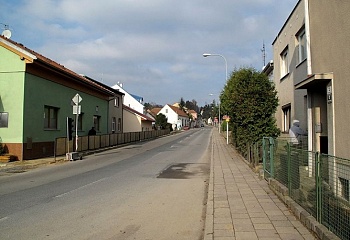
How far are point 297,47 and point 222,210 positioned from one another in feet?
34.8

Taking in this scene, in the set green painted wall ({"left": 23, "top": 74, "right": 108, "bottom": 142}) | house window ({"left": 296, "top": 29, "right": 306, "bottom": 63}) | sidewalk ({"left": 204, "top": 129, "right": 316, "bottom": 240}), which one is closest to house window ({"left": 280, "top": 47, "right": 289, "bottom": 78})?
house window ({"left": 296, "top": 29, "right": 306, "bottom": 63})

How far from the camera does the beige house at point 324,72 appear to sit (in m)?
7.99

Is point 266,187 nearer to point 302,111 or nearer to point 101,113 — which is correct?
point 302,111

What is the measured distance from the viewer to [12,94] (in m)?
18.2

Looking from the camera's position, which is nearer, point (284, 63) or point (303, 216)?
point (303, 216)

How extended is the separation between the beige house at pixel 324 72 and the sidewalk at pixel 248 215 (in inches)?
87.7

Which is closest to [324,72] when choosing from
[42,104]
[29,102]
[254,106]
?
[254,106]

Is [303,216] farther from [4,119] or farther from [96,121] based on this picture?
[96,121]

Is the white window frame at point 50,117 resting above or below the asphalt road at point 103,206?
above

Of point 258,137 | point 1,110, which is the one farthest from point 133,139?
point 258,137

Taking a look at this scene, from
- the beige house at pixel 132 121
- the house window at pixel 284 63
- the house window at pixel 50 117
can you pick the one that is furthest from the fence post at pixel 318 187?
the beige house at pixel 132 121

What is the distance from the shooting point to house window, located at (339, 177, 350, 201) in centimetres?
453

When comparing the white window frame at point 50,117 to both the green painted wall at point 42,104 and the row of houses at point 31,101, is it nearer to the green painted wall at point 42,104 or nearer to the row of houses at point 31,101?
the row of houses at point 31,101

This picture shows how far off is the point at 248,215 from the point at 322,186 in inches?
72.9
